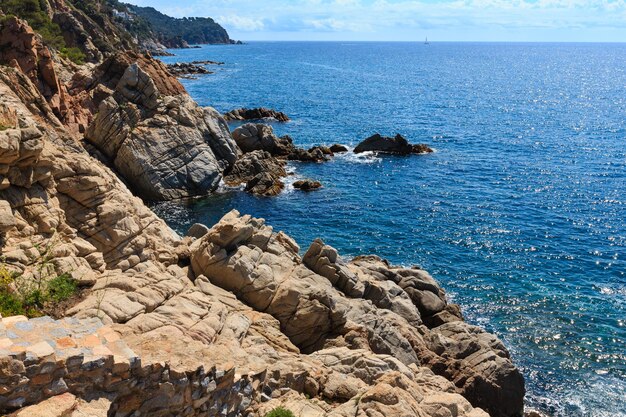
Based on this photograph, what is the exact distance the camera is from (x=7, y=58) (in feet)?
→ 174

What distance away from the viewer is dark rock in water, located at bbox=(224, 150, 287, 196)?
64938mm

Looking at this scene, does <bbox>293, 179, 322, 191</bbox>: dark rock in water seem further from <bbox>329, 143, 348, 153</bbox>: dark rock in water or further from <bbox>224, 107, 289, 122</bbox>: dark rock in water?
<bbox>224, 107, 289, 122</bbox>: dark rock in water

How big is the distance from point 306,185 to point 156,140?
18.6 meters

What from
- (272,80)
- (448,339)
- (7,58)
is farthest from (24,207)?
(272,80)

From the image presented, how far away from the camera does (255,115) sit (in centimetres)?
11012

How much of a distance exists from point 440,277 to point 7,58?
1852 inches

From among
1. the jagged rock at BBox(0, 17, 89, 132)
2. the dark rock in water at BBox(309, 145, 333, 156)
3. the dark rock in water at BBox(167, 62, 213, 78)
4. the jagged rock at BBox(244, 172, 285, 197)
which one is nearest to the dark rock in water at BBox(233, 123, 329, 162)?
the dark rock in water at BBox(309, 145, 333, 156)

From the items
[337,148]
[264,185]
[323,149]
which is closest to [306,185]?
[264,185]

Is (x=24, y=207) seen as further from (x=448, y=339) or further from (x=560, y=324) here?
(x=560, y=324)

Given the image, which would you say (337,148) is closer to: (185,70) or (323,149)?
(323,149)

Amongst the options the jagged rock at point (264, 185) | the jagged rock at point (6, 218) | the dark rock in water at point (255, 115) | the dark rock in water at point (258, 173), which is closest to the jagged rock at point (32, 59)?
the dark rock in water at point (258, 173)

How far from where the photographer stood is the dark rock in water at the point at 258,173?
6494cm

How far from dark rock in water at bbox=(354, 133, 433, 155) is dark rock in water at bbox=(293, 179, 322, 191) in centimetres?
2133

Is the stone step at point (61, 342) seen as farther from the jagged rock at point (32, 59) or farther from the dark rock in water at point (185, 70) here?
the dark rock in water at point (185, 70)
